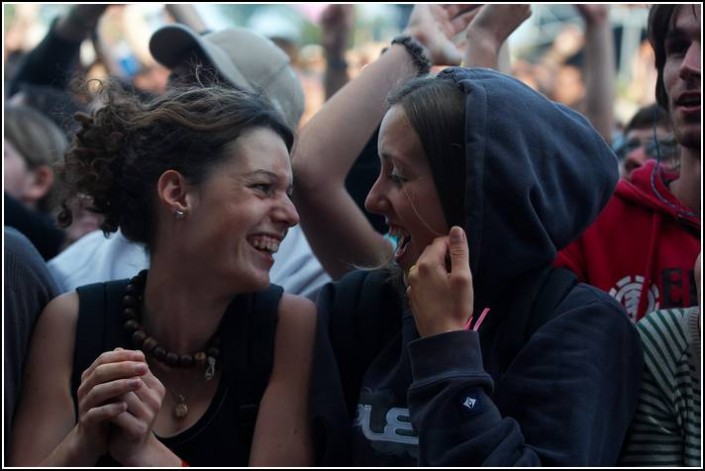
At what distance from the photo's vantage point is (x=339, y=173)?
2.34m

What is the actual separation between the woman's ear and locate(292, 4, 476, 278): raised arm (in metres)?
0.31

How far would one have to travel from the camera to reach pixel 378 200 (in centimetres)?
195

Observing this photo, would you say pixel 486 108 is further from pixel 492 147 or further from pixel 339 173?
pixel 339 173

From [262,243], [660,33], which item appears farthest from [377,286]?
[660,33]

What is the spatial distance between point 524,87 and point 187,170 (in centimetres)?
65

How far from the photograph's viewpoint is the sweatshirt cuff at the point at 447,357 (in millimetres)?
1684

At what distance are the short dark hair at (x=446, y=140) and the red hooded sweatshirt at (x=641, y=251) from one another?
0.40 metres

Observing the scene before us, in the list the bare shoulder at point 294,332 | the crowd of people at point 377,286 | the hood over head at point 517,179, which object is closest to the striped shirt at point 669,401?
the crowd of people at point 377,286

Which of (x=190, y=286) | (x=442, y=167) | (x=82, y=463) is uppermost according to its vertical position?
(x=442, y=167)

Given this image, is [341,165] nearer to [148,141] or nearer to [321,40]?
[148,141]

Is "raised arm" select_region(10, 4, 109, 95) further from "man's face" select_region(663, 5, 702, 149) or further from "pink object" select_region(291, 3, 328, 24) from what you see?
"man's face" select_region(663, 5, 702, 149)

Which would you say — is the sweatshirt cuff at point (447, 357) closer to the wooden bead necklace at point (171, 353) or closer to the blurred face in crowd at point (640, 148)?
the wooden bead necklace at point (171, 353)

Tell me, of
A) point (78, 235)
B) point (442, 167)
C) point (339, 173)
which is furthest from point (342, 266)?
point (78, 235)

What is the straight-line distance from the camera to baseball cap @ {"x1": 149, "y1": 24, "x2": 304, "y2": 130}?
2.69 m
